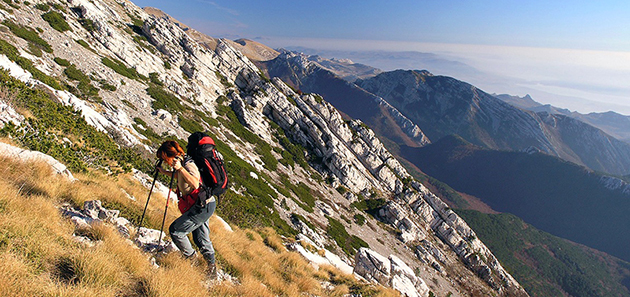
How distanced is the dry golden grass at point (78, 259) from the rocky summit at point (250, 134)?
0.95 meters

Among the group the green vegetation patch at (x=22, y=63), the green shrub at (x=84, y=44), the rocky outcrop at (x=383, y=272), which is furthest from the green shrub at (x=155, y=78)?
the rocky outcrop at (x=383, y=272)

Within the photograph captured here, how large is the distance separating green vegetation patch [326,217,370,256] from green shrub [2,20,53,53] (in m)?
36.6

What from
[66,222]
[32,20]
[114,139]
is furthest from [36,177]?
[32,20]

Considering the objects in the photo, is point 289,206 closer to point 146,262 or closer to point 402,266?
point 402,266

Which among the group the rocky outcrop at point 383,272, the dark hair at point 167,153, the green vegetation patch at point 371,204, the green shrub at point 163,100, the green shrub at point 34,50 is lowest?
the green vegetation patch at point 371,204

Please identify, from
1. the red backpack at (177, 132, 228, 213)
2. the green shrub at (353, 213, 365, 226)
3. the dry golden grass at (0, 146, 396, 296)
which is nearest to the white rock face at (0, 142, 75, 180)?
the dry golden grass at (0, 146, 396, 296)

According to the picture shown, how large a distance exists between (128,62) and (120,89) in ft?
38.7

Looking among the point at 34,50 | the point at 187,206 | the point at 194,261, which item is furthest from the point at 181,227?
the point at 34,50

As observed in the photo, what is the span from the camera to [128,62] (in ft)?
125

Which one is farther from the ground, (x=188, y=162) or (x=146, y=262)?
(x=188, y=162)

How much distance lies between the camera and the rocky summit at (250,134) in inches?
708

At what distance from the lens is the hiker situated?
16.6 ft

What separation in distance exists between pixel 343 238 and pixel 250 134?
24.2 m

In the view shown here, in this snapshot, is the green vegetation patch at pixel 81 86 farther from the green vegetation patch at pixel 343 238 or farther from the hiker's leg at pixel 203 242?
the green vegetation patch at pixel 343 238
